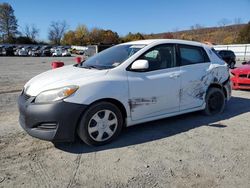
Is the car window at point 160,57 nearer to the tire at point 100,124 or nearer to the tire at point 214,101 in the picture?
the tire at point 100,124

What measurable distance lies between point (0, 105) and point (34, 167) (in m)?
3.81

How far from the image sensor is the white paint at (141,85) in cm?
401

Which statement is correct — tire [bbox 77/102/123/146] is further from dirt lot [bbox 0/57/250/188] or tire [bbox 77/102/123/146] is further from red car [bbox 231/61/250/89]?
red car [bbox 231/61/250/89]

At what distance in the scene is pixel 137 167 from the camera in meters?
3.57

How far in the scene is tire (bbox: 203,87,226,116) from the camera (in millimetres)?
5783

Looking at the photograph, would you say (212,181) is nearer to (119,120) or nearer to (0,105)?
(119,120)

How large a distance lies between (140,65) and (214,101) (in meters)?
2.32

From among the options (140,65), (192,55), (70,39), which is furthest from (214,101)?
(70,39)

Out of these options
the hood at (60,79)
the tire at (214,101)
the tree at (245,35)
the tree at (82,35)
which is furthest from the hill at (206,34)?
the hood at (60,79)

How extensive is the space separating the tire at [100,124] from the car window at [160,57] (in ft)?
3.52

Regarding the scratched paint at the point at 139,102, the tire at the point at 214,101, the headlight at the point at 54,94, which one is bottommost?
the tire at the point at 214,101

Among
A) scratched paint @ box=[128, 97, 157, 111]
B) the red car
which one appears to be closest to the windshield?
scratched paint @ box=[128, 97, 157, 111]

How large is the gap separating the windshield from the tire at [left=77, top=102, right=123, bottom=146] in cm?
76

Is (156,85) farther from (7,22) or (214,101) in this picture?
(7,22)
